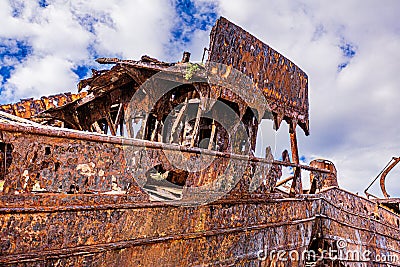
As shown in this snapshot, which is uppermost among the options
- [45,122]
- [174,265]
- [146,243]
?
[45,122]

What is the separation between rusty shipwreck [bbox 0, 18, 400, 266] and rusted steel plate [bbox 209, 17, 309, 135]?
37 mm

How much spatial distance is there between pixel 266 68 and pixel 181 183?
308cm

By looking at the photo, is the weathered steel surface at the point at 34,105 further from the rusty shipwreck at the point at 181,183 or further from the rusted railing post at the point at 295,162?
the rusted railing post at the point at 295,162

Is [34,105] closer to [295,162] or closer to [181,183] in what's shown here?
[181,183]

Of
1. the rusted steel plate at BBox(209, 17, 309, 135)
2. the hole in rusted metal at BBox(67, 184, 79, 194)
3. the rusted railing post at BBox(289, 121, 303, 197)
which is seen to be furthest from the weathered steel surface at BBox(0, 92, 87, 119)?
the hole in rusted metal at BBox(67, 184, 79, 194)

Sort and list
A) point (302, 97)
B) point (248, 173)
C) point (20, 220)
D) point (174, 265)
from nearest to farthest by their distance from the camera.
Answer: point (20, 220), point (174, 265), point (248, 173), point (302, 97)

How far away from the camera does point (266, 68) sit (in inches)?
273

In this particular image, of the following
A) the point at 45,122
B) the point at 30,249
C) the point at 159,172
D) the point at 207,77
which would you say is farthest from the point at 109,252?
the point at 45,122

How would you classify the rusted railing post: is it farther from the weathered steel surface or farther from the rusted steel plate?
the weathered steel surface

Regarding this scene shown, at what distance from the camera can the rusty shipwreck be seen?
9.72ft

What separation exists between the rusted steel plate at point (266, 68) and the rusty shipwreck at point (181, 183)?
0.12 ft

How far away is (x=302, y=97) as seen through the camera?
8000mm

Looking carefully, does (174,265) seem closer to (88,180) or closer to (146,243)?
(146,243)

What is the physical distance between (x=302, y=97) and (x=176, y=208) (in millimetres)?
5211
